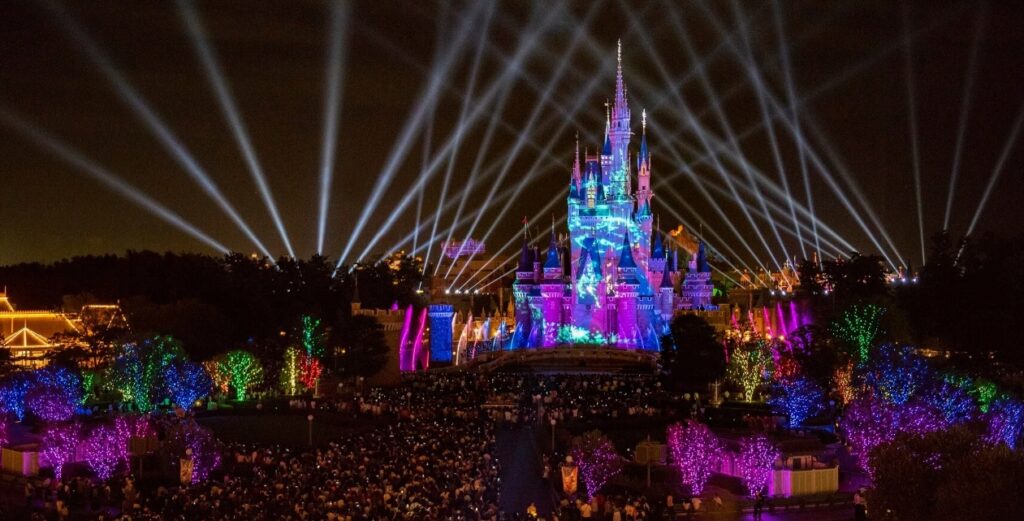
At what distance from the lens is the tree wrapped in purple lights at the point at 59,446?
34.5 meters

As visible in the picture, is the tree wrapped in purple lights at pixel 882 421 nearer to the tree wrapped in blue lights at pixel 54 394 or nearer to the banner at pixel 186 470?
the banner at pixel 186 470

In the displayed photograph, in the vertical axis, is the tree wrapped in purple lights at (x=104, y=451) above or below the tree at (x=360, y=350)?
below

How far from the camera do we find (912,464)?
21969mm

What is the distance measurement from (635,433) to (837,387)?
10.7 metres

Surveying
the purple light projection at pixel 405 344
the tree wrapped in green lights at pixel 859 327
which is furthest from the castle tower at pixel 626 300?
the tree wrapped in green lights at pixel 859 327

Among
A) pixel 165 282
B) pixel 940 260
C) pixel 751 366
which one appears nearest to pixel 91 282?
pixel 165 282

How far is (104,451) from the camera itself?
34.0m

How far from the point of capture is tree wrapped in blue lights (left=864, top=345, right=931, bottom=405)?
37.8 metres

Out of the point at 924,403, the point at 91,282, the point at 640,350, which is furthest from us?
the point at 91,282

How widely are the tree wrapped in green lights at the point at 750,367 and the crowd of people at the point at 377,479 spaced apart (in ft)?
17.2

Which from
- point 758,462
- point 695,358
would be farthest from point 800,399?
point 695,358

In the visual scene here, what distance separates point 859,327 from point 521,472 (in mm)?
23312

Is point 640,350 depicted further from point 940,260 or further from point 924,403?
point 924,403

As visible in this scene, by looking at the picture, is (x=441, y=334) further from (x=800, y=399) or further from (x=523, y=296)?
(x=800, y=399)
